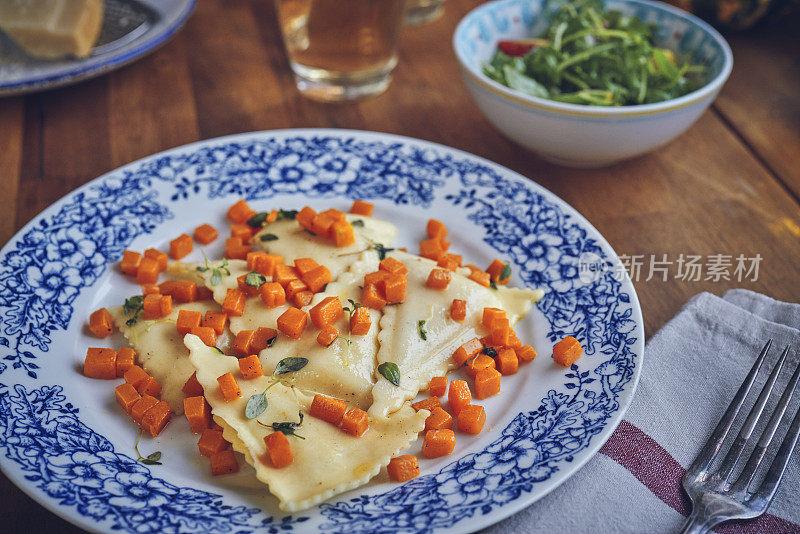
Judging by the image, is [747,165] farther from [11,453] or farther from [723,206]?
[11,453]

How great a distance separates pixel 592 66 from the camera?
370cm

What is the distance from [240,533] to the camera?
73.6 inches

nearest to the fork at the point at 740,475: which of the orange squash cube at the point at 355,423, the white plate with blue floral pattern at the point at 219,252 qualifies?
the white plate with blue floral pattern at the point at 219,252

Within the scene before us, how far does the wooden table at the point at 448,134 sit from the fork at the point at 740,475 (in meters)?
0.57

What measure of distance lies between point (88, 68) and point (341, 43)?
51.6 inches

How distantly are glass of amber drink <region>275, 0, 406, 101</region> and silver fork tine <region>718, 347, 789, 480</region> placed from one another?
2516 millimetres

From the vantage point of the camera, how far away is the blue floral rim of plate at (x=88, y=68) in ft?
11.6

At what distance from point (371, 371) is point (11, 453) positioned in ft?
3.58

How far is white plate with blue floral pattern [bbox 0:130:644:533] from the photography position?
1.94 m

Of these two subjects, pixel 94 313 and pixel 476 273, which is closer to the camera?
pixel 94 313

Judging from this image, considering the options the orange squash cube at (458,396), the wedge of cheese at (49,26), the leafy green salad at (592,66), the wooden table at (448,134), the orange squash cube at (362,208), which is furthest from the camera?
the wedge of cheese at (49,26)

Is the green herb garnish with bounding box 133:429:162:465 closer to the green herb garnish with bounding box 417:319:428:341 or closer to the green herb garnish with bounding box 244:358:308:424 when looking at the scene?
the green herb garnish with bounding box 244:358:308:424

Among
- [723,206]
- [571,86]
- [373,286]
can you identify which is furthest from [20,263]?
[723,206]

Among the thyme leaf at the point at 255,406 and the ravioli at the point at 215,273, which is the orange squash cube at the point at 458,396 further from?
the ravioli at the point at 215,273
